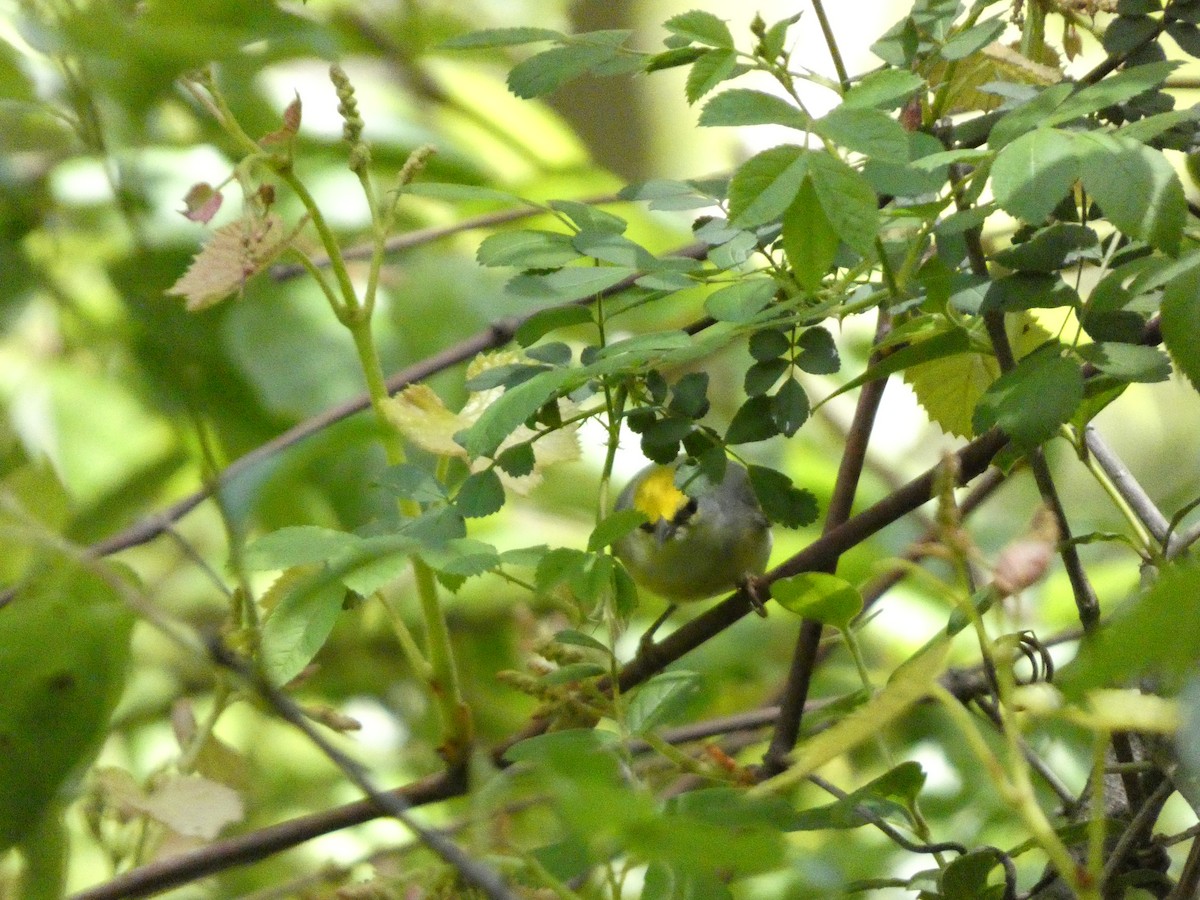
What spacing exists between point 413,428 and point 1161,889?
333 millimetres

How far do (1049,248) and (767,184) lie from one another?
11 cm

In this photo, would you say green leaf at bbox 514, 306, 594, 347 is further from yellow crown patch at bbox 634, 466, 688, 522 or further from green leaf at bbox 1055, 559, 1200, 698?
green leaf at bbox 1055, 559, 1200, 698

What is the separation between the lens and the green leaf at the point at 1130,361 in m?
0.41

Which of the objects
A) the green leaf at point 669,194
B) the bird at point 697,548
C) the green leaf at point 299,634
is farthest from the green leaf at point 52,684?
the bird at point 697,548

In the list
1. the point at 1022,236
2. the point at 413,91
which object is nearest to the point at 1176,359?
the point at 1022,236

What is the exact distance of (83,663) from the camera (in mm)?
430

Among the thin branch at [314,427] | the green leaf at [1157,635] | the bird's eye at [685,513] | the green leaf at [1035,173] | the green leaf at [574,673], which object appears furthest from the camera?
the bird's eye at [685,513]

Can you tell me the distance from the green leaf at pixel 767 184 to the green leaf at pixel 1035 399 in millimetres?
93

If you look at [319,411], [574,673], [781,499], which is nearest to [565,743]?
[574,673]

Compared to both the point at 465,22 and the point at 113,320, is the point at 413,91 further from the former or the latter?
the point at 113,320

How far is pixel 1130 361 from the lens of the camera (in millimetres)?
417

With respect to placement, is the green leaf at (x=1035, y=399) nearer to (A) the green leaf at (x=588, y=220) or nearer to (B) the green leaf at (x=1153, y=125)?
(B) the green leaf at (x=1153, y=125)

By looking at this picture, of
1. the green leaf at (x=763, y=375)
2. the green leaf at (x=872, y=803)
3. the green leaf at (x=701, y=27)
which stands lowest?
the green leaf at (x=872, y=803)

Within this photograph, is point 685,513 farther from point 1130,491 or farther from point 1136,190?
point 1136,190
